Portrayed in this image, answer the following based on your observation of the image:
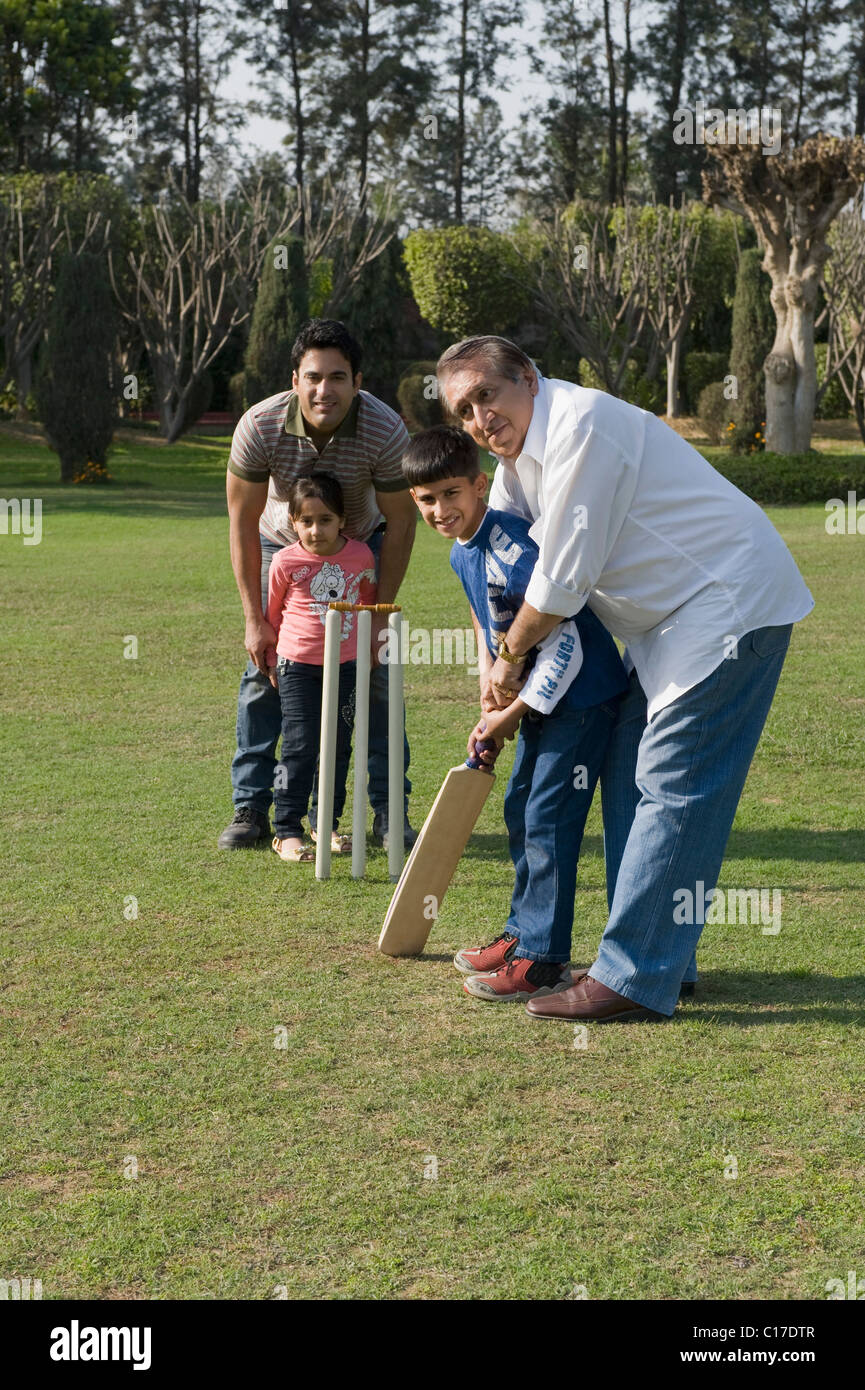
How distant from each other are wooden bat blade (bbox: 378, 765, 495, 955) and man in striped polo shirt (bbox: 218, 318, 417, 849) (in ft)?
3.80

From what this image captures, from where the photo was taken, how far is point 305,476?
18.5 feet

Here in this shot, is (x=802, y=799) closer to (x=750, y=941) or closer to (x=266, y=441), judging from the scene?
(x=750, y=941)

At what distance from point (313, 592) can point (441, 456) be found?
1.60m

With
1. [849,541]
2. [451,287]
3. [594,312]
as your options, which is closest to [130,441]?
[451,287]

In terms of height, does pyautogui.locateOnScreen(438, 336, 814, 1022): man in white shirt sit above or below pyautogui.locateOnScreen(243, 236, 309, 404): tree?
below

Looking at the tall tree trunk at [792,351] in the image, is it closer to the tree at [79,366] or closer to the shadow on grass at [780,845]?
the tree at [79,366]

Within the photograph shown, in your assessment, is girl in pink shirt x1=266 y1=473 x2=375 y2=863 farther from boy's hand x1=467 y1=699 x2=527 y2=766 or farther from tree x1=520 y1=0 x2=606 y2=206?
tree x1=520 y1=0 x2=606 y2=206

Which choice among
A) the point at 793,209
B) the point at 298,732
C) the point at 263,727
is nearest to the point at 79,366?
the point at 793,209

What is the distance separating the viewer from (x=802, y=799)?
22.2ft

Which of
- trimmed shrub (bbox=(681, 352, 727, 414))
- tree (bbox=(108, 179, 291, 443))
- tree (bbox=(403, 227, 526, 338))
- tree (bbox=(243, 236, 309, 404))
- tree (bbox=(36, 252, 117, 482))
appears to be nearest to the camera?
tree (bbox=(36, 252, 117, 482))

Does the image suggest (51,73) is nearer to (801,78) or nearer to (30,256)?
(30,256)

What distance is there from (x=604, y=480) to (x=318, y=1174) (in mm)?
1889

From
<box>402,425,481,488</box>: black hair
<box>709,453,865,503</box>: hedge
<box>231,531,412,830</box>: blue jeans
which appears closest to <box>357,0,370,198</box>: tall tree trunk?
<box>709,453,865,503</box>: hedge

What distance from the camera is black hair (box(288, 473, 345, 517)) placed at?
5.57m
